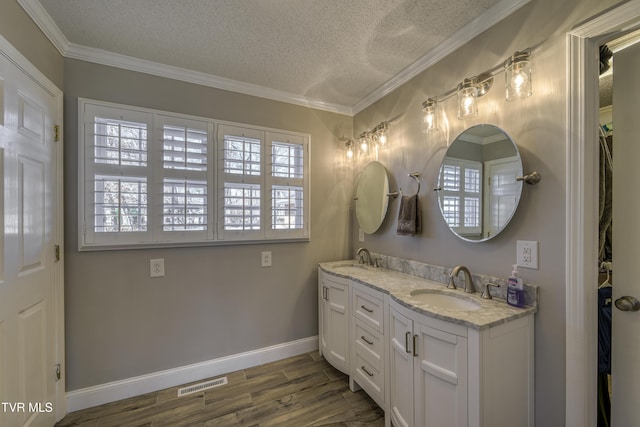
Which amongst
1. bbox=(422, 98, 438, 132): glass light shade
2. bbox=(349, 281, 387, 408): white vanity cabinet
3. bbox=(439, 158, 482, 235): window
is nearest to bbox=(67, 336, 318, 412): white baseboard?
bbox=(349, 281, 387, 408): white vanity cabinet

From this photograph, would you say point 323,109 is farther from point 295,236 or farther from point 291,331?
point 291,331

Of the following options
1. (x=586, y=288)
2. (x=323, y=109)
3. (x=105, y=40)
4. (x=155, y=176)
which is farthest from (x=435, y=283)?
(x=105, y=40)

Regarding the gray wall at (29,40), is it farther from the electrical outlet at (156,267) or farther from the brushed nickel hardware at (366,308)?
the brushed nickel hardware at (366,308)

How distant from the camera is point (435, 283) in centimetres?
181

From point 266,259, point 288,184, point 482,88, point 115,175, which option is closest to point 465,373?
point 482,88

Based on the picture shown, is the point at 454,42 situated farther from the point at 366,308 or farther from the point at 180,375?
the point at 180,375

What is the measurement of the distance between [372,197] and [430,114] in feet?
2.99

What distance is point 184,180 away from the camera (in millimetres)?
2078

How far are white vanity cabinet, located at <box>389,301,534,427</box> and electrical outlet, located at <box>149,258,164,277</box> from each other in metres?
1.81

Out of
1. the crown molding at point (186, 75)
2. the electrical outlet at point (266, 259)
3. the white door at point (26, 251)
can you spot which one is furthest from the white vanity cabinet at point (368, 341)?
the white door at point (26, 251)

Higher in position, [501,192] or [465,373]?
[501,192]

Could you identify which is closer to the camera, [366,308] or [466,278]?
[466,278]

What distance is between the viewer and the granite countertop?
1.18m

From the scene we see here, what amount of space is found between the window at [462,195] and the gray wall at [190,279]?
1.20 m
